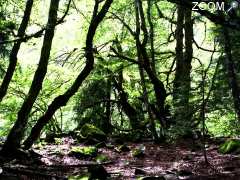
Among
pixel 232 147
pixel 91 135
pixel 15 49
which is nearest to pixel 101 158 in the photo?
pixel 232 147

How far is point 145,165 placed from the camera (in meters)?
8.70

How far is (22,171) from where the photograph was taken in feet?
23.1

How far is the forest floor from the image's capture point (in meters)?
A: 7.01

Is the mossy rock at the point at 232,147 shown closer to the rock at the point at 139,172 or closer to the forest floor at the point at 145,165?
the forest floor at the point at 145,165

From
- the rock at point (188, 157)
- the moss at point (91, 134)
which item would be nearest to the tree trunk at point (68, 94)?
the rock at point (188, 157)

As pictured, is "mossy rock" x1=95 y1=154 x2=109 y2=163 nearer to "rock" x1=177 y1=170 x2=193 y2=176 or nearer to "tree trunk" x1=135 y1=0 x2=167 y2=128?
"rock" x1=177 y1=170 x2=193 y2=176

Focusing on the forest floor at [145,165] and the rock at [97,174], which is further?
the forest floor at [145,165]

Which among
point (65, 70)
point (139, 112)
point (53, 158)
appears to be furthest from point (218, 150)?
point (65, 70)

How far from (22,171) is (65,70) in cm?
943

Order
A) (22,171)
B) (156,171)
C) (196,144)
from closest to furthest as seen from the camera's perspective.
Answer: (22,171) → (156,171) → (196,144)

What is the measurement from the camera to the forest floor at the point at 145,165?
701 centimetres

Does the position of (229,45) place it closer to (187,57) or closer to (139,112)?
(187,57)

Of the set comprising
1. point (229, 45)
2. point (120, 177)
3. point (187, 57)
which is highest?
point (187, 57)

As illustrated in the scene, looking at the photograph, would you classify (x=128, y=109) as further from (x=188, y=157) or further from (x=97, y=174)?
(x=97, y=174)
